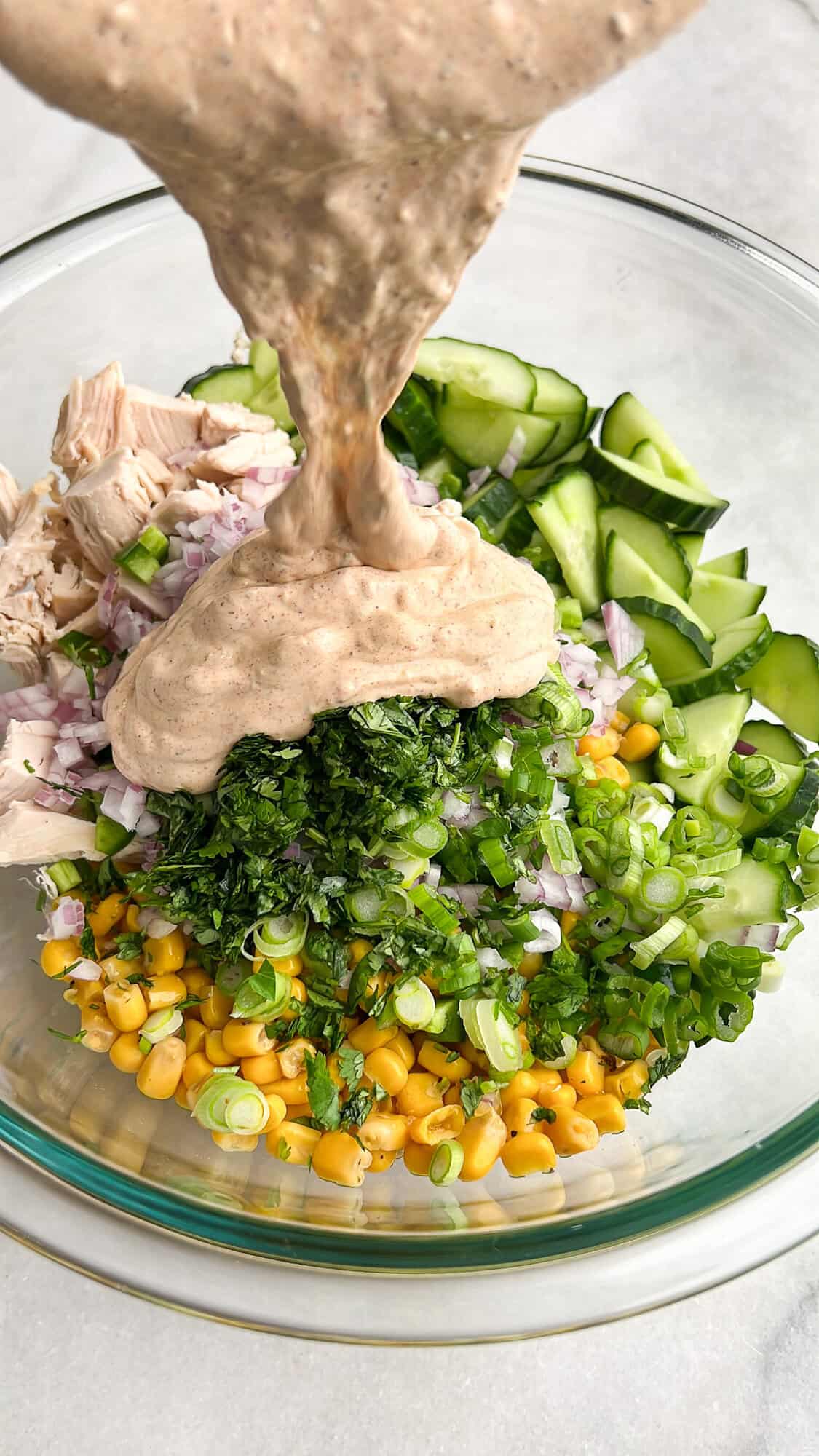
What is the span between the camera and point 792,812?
2609mm

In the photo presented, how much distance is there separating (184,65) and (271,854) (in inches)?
54.4

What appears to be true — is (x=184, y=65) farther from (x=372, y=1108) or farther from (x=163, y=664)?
(x=372, y=1108)

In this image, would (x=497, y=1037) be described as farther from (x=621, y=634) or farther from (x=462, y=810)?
(x=621, y=634)

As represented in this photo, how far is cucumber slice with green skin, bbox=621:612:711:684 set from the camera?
268 cm

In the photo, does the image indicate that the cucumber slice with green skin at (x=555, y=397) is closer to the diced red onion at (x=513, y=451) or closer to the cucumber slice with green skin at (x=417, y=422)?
the diced red onion at (x=513, y=451)

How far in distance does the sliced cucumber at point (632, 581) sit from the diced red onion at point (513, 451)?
317 mm

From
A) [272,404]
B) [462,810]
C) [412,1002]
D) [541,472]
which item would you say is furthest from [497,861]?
[272,404]

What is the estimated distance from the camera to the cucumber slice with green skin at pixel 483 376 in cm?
288

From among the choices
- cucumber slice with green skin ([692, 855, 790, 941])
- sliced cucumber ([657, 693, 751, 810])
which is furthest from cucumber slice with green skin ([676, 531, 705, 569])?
cucumber slice with green skin ([692, 855, 790, 941])

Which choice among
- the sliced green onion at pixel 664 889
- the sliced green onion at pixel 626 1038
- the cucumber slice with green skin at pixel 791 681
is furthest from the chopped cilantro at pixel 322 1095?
the cucumber slice with green skin at pixel 791 681

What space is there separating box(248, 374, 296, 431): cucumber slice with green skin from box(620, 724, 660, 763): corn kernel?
1169 millimetres

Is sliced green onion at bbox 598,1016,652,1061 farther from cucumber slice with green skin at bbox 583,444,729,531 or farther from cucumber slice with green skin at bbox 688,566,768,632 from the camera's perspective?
cucumber slice with green skin at bbox 583,444,729,531

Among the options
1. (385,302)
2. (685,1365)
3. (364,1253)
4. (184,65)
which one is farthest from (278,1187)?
(184,65)

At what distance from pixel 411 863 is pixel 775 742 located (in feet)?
3.40
